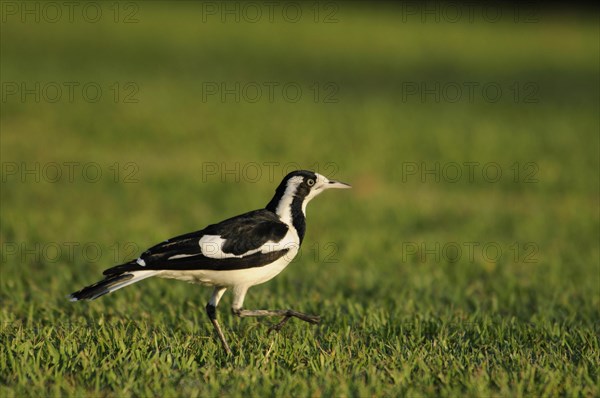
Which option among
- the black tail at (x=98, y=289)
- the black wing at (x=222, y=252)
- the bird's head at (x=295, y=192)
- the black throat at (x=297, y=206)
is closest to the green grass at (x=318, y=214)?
the black tail at (x=98, y=289)

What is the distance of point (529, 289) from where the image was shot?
357 inches

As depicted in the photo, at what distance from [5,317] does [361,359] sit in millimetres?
3254

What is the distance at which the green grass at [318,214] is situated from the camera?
538cm

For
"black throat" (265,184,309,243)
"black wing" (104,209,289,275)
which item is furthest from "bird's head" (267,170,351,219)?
"black wing" (104,209,289,275)

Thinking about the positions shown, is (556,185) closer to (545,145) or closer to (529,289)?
(545,145)

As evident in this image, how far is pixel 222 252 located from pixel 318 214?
7321 mm

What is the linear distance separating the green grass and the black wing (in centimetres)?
54

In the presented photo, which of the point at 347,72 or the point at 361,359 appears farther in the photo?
the point at 347,72

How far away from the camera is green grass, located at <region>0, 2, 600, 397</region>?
538 centimetres

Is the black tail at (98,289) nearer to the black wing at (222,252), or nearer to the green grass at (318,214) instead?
the black wing at (222,252)

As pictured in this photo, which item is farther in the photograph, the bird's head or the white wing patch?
the bird's head

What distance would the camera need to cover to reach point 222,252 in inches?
236

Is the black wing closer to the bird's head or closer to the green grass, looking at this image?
the bird's head

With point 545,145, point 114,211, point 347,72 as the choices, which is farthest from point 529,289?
point 347,72
